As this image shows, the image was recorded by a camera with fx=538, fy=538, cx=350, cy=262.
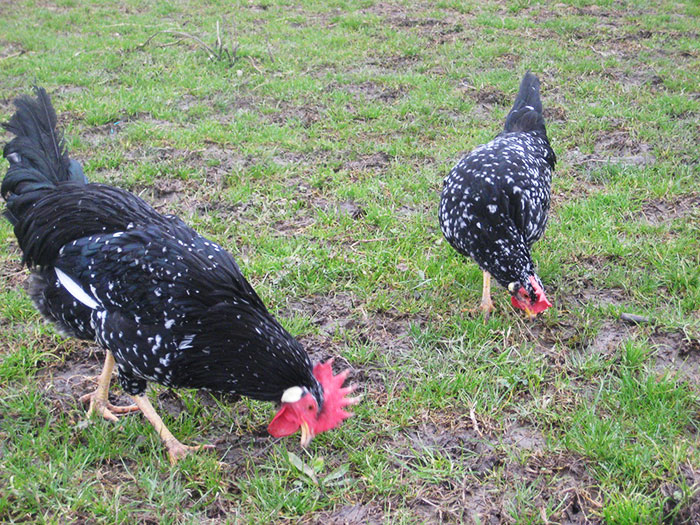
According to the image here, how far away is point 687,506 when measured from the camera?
2275mm

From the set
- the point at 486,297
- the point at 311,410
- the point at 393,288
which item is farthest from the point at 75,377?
the point at 486,297

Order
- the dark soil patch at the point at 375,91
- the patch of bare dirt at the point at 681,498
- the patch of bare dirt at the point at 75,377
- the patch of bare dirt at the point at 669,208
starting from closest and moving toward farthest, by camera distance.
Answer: the patch of bare dirt at the point at 681,498, the patch of bare dirt at the point at 75,377, the patch of bare dirt at the point at 669,208, the dark soil patch at the point at 375,91

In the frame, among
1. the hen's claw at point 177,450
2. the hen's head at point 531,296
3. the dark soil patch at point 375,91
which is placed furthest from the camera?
A: the dark soil patch at point 375,91

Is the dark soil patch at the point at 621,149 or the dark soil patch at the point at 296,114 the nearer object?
the dark soil patch at the point at 621,149

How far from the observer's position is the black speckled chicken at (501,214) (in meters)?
3.16

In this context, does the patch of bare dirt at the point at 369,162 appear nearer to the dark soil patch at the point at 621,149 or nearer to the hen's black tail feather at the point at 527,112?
the hen's black tail feather at the point at 527,112

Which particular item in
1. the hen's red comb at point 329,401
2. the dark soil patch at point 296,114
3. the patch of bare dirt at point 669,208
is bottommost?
the hen's red comb at point 329,401

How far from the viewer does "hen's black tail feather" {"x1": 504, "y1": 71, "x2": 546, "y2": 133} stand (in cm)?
417

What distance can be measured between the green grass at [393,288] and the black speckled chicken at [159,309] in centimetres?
30

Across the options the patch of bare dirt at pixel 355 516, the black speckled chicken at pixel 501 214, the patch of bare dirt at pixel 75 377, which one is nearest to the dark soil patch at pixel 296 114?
the black speckled chicken at pixel 501 214

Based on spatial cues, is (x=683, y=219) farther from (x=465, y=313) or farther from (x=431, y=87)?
(x=431, y=87)

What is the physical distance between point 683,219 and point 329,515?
141 inches

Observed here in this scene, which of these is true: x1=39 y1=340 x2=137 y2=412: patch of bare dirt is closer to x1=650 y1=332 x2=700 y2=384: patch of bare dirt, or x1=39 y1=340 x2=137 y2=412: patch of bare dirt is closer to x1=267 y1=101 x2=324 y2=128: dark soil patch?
x1=650 y1=332 x2=700 y2=384: patch of bare dirt

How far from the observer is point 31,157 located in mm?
2908
